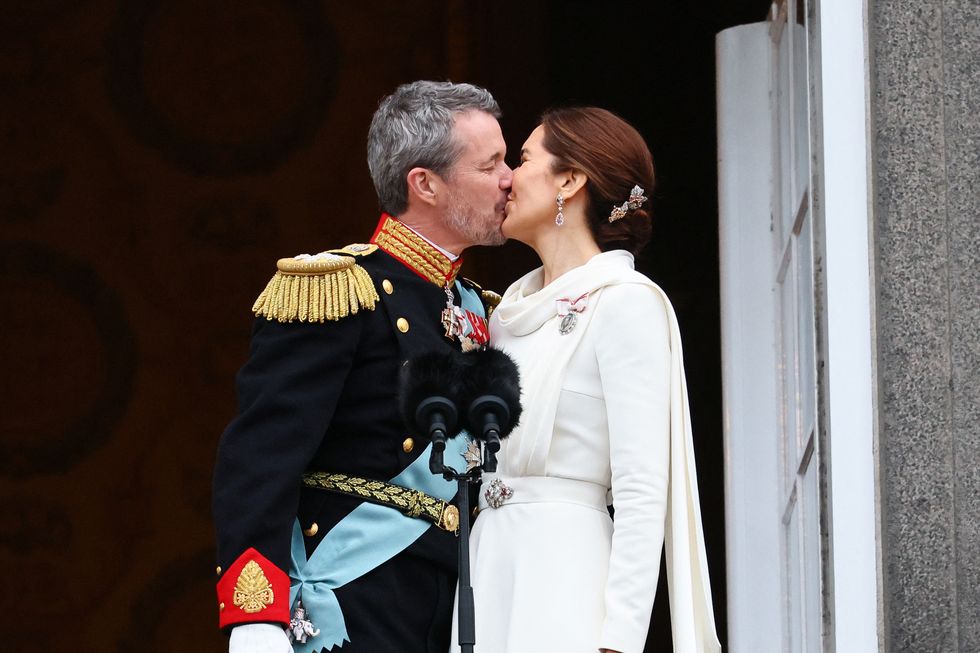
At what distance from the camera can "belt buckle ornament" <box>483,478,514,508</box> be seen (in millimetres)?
3299

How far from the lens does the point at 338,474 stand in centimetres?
340

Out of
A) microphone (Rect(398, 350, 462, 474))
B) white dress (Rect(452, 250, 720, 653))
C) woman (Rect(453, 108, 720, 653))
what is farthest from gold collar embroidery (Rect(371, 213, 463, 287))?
microphone (Rect(398, 350, 462, 474))

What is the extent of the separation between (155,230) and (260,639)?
10.3 ft

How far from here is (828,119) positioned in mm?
3385

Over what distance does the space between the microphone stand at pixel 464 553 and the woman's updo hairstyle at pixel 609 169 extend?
684 mm

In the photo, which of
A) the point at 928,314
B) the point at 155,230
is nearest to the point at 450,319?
the point at 928,314

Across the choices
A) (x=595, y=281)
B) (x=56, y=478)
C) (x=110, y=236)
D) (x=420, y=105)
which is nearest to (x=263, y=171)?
(x=110, y=236)

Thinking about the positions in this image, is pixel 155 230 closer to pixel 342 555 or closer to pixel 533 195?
pixel 533 195

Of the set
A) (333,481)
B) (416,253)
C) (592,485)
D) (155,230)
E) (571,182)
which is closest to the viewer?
(592,485)

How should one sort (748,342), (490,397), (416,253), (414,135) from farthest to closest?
1. (748,342)
2. (414,135)
3. (416,253)
4. (490,397)

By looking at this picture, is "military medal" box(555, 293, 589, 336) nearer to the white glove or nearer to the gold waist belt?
the gold waist belt

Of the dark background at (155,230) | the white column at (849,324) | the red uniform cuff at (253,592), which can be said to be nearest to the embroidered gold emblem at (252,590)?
the red uniform cuff at (253,592)

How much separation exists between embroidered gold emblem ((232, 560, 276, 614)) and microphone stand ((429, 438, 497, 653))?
15.9 inches

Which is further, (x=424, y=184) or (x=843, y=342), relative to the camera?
(x=424, y=184)
